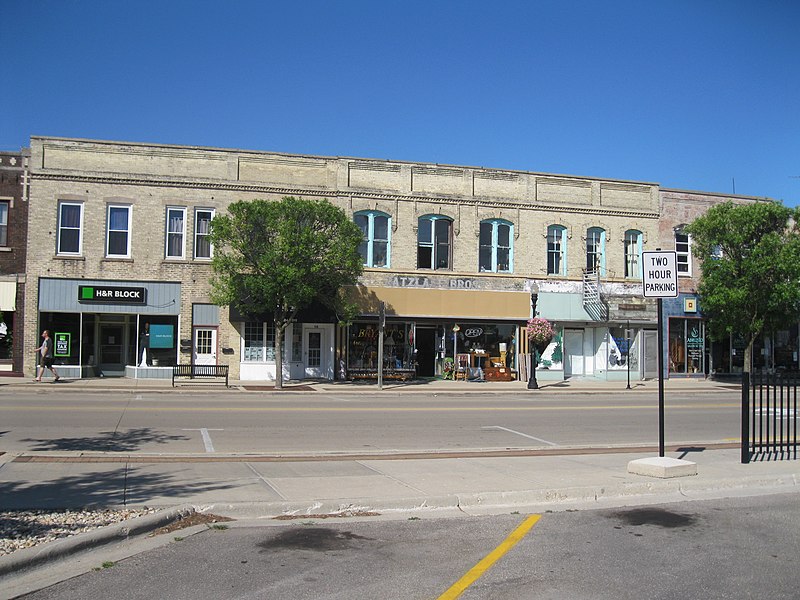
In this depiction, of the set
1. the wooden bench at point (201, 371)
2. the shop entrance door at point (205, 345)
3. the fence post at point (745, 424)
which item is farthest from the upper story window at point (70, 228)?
the fence post at point (745, 424)

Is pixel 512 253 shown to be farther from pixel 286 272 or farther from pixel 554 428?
pixel 554 428

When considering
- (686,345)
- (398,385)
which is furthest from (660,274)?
(686,345)

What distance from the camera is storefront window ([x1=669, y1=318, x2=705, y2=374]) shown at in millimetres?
34969

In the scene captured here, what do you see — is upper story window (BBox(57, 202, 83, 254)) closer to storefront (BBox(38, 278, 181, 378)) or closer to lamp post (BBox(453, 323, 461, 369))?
storefront (BBox(38, 278, 181, 378))

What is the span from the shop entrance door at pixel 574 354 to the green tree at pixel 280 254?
41.6ft

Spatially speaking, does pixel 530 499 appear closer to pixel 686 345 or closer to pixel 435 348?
pixel 435 348

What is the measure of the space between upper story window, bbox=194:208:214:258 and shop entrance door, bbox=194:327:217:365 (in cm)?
301

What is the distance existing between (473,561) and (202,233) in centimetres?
2505

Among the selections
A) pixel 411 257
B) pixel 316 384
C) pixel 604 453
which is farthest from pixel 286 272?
pixel 604 453

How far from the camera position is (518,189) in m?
33.2

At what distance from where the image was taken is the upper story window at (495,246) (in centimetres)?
3266

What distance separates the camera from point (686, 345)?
35.2 metres

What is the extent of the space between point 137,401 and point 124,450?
8440 mm

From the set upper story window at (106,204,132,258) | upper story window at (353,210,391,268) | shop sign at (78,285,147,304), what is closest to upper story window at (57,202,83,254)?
upper story window at (106,204,132,258)
